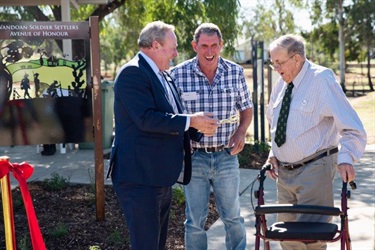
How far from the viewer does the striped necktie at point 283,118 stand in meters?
4.71

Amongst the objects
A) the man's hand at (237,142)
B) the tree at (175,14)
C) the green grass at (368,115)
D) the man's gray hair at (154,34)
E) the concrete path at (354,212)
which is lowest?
the concrete path at (354,212)

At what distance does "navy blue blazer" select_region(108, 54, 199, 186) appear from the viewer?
4.27m

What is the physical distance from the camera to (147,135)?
172 inches

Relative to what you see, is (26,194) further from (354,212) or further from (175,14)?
(175,14)

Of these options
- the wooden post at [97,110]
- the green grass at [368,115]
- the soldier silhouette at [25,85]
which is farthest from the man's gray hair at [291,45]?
the green grass at [368,115]

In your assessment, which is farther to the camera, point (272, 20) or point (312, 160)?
point (272, 20)

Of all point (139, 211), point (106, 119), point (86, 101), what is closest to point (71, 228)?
point (86, 101)

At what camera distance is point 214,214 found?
24.9ft

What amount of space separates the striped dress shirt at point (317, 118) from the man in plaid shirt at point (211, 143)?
573 mm

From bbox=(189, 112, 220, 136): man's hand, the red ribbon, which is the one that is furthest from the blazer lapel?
the red ribbon

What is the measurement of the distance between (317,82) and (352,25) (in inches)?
1646

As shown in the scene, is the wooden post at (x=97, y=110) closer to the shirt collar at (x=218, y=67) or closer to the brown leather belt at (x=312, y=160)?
the shirt collar at (x=218, y=67)

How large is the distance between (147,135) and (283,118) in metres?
1.00

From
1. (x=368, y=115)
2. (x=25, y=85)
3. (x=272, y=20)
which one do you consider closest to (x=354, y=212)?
(x=25, y=85)
